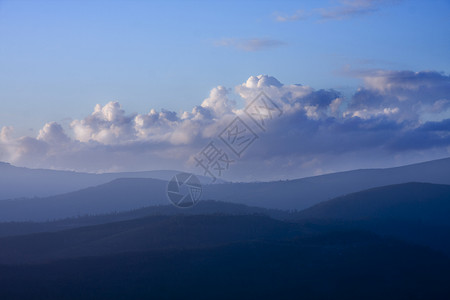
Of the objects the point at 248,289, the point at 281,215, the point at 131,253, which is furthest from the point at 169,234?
the point at 281,215

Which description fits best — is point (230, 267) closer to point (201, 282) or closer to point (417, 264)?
point (201, 282)

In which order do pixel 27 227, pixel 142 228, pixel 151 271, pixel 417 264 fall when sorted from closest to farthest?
pixel 151 271 → pixel 417 264 → pixel 142 228 → pixel 27 227

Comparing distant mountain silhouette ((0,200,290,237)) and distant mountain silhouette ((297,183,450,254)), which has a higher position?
distant mountain silhouette ((0,200,290,237))

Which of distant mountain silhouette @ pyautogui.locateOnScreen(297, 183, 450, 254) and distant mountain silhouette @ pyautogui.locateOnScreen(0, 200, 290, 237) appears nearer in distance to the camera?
distant mountain silhouette @ pyautogui.locateOnScreen(297, 183, 450, 254)

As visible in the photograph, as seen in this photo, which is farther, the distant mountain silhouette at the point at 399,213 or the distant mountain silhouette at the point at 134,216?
the distant mountain silhouette at the point at 134,216

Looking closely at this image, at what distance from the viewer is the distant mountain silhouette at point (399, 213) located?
104m

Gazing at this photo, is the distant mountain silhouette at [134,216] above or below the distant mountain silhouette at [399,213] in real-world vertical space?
above

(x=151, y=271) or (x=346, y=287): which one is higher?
(x=151, y=271)

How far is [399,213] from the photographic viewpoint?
405 ft

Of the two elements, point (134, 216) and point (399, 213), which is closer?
point (399, 213)

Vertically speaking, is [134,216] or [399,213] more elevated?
[134,216]

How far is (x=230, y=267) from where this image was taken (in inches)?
2721

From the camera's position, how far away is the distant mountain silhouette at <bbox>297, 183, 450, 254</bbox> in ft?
342

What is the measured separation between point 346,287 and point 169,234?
41058 millimetres
